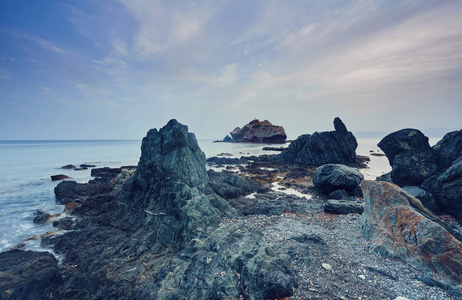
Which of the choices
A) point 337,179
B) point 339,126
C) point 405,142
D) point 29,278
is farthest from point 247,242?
point 339,126

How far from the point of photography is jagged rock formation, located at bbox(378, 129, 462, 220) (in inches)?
515

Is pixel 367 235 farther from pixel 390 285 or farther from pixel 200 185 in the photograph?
pixel 200 185

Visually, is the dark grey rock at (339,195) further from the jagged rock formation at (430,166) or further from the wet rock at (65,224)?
the wet rock at (65,224)

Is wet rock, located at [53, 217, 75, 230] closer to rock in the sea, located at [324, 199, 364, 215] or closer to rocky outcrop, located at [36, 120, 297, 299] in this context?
rocky outcrop, located at [36, 120, 297, 299]

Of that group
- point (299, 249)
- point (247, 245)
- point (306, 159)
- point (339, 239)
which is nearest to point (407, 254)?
point (339, 239)

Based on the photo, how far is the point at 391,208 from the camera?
1009 cm

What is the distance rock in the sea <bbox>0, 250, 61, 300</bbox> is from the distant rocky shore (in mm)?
43

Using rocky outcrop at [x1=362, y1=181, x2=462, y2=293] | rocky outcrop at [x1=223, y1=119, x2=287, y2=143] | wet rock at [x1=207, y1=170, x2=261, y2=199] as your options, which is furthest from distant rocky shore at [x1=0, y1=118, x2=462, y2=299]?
rocky outcrop at [x1=223, y1=119, x2=287, y2=143]

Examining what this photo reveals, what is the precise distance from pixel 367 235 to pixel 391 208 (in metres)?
1.91

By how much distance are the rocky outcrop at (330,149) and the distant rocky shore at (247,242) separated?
24.9 meters

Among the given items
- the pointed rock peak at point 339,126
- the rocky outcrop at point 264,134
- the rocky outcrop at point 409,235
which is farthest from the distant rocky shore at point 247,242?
the rocky outcrop at point 264,134

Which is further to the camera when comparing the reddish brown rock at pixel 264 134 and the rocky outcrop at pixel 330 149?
the reddish brown rock at pixel 264 134

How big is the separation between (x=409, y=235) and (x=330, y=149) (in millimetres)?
38428

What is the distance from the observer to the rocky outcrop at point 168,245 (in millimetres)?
7230
